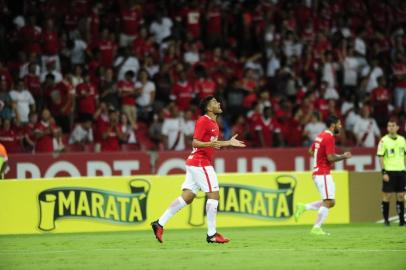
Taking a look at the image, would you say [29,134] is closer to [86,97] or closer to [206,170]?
[86,97]

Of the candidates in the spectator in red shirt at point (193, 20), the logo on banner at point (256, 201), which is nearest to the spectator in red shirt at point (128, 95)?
the spectator in red shirt at point (193, 20)

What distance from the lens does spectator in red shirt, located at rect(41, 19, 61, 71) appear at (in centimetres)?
2488

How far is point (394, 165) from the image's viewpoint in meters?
19.9

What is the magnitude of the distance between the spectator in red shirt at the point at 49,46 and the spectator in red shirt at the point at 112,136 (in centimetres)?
250

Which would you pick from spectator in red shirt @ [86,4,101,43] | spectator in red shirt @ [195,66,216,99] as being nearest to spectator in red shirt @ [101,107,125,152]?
spectator in red shirt @ [195,66,216,99]

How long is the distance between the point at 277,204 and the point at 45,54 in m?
8.02

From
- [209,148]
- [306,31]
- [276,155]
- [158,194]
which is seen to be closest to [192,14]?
[306,31]

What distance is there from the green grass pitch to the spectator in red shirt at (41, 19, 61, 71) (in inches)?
293

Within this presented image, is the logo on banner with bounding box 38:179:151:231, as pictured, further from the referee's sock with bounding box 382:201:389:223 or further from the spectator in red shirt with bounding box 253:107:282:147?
the spectator in red shirt with bounding box 253:107:282:147

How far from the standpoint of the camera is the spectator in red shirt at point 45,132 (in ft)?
74.7

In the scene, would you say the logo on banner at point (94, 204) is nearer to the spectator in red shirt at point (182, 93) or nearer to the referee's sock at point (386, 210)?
the referee's sock at point (386, 210)

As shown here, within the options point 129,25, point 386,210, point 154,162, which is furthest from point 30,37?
point 386,210

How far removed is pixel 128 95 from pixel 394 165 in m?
7.50

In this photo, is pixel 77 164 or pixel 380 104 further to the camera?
pixel 380 104
